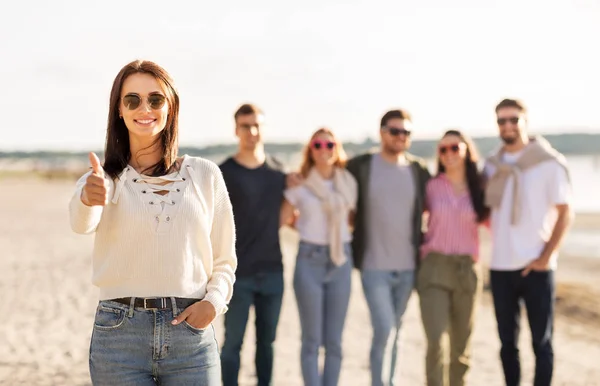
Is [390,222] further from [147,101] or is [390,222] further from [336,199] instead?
→ [147,101]

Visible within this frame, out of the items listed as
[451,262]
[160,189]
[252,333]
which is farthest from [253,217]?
[252,333]

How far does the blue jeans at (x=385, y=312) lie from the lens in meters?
4.84

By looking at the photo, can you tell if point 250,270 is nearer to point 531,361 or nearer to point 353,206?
point 353,206

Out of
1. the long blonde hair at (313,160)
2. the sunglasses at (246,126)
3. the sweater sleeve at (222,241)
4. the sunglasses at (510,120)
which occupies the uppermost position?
the sunglasses at (510,120)

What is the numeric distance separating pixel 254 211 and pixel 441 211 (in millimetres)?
1233

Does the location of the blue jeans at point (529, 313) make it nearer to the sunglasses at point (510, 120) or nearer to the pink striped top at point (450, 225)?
the pink striped top at point (450, 225)

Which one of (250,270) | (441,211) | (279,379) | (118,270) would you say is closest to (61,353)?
(279,379)

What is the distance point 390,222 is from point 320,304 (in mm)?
714

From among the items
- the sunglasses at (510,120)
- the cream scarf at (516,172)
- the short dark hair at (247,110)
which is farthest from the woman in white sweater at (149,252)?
the sunglasses at (510,120)

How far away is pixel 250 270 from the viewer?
478cm

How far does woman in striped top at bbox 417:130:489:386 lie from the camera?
4.77 meters

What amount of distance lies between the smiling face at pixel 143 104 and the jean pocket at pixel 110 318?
0.59m

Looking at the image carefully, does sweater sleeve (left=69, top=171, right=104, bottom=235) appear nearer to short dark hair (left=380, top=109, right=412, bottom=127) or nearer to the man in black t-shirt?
the man in black t-shirt

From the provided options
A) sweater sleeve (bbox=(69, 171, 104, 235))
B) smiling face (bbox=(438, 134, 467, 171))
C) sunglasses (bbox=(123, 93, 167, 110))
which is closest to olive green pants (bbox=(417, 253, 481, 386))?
smiling face (bbox=(438, 134, 467, 171))
